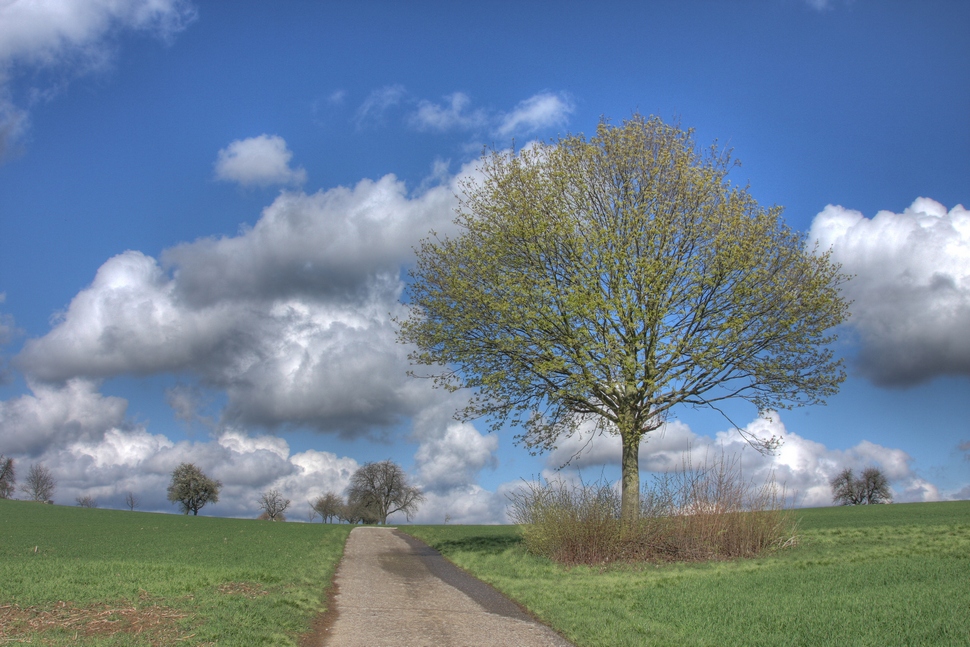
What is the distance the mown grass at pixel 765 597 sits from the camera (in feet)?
30.9

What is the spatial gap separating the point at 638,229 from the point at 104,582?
17.6 m

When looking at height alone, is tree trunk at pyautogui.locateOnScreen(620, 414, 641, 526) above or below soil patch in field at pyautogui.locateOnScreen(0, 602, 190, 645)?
above

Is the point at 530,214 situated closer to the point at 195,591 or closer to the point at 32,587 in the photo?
the point at 195,591

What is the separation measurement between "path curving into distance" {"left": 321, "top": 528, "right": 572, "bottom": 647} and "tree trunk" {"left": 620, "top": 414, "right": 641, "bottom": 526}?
596 centimetres

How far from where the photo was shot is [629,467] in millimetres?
22125

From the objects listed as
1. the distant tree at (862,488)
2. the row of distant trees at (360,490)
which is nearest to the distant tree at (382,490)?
the row of distant trees at (360,490)

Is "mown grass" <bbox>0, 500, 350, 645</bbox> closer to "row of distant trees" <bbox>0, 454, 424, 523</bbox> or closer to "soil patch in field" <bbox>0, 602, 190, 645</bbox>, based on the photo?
"soil patch in field" <bbox>0, 602, 190, 645</bbox>

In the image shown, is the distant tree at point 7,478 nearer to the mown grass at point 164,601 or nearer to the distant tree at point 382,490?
the distant tree at point 382,490

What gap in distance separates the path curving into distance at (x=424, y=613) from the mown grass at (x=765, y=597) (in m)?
0.59

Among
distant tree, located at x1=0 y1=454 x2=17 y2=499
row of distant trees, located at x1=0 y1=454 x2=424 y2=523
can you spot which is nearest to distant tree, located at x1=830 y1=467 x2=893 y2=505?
row of distant trees, located at x1=0 y1=454 x2=424 y2=523

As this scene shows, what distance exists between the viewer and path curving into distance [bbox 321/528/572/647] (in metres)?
9.92

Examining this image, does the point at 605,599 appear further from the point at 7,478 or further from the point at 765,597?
the point at 7,478

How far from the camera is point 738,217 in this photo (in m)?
21.8

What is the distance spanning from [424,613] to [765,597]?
6.22 metres
